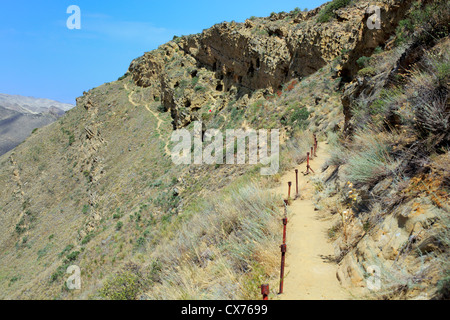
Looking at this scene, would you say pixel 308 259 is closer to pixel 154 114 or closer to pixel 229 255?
pixel 229 255

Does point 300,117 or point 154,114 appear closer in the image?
point 300,117

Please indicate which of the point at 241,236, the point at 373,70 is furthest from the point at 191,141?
the point at 241,236

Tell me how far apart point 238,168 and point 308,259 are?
10.8m

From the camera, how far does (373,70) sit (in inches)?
300

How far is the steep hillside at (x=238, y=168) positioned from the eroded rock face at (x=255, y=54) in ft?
0.45

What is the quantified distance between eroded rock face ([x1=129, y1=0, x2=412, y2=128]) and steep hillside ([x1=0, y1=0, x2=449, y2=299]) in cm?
14

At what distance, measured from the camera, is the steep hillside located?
3.58 metres

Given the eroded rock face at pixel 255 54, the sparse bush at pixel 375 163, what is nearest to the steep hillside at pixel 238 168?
the sparse bush at pixel 375 163

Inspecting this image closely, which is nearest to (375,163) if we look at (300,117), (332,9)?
(300,117)

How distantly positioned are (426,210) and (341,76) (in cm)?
1489

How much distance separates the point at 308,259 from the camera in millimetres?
3941

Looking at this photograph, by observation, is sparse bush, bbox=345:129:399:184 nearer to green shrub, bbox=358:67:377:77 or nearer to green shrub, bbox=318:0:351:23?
green shrub, bbox=358:67:377:77

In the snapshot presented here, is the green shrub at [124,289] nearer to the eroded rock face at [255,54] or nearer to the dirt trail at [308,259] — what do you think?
the dirt trail at [308,259]
